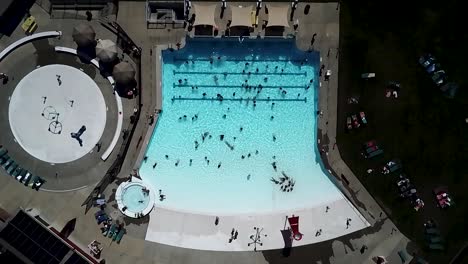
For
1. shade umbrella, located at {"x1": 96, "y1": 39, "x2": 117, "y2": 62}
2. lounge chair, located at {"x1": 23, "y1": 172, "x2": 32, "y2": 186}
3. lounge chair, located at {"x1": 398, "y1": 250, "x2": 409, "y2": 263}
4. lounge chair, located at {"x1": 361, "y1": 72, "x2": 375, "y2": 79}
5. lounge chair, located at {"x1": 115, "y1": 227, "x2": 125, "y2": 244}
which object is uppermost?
lounge chair, located at {"x1": 361, "y1": 72, "x2": 375, "y2": 79}

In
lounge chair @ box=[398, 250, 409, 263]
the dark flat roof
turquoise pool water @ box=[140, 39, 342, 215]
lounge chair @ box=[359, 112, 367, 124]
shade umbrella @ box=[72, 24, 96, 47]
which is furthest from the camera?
lounge chair @ box=[359, 112, 367, 124]

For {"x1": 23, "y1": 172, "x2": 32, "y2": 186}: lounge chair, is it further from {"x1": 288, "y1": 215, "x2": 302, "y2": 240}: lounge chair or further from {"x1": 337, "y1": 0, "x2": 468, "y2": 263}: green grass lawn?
{"x1": 337, "y1": 0, "x2": 468, "y2": 263}: green grass lawn

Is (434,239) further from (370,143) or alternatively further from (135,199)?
(135,199)

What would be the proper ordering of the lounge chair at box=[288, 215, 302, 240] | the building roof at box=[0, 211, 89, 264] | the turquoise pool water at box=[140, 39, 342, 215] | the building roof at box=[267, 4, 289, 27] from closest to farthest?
the building roof at box=[0, 211, 89, 264] → the building roof at box=[267, 4, 289, 27] → the lounge chair at box=[288, 215, 302, 240] → the turquoise pool water at box=[140, 39, 342, 215]

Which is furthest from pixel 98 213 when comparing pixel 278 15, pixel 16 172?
pixel 278 15

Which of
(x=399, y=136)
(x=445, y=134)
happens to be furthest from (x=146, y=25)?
(x=445, y=134)

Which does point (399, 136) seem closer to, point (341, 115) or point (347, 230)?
point (341, 115)

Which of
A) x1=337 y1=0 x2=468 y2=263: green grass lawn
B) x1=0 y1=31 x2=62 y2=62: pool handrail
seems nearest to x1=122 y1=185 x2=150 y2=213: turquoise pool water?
x1=0 y1=31 x2=62 y2=62: pool handrail

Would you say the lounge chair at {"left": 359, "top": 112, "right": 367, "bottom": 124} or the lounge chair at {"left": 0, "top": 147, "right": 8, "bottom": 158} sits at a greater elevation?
the lounge chair at {"left": 359, "top": 112, "right": 367, "bottom": 124}
